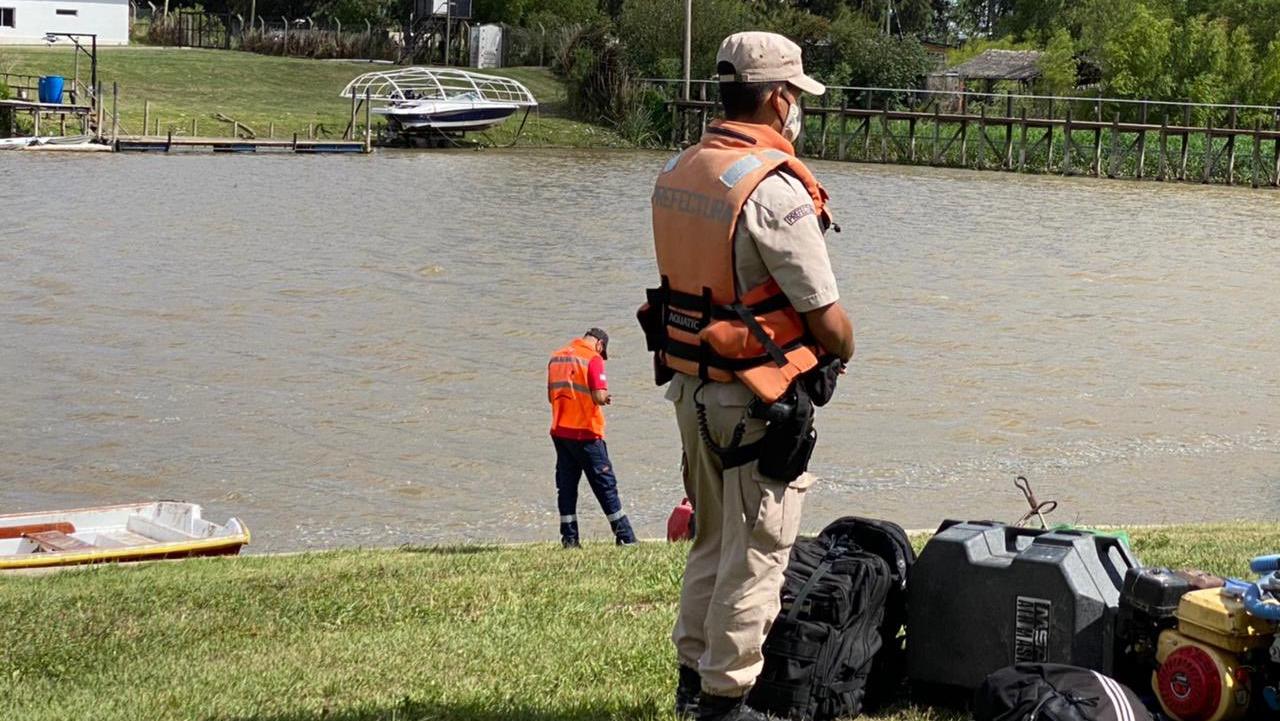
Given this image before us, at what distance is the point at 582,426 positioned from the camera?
39.1 ft

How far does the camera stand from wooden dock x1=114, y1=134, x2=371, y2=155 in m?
54.3

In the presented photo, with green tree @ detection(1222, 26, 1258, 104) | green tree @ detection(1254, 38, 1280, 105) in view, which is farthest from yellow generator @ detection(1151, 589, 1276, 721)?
green tree @ detection(1222, 26, 1258, 104)

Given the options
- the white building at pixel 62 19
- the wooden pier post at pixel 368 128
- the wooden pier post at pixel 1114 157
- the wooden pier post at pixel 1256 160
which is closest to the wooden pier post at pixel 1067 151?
the wooden pier post at pixel 1114 157

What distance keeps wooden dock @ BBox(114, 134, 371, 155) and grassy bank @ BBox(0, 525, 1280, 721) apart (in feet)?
153

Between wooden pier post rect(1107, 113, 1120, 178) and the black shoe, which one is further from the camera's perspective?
wooden pier post rect(1107, 113, 1120, 178)

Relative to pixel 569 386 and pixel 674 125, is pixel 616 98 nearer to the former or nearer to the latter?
pixel 674 125

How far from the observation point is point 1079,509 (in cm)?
1462

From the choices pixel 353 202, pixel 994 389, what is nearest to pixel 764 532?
pixel 994 389

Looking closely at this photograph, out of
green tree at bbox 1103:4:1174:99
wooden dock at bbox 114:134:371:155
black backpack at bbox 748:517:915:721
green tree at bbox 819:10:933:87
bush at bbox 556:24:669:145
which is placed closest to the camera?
black backpack at bbox 748:517:915:721

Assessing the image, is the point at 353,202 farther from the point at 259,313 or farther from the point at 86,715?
the point at 86,715

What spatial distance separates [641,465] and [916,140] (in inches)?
2095

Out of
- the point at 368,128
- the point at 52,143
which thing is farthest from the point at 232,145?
the point at 52,143

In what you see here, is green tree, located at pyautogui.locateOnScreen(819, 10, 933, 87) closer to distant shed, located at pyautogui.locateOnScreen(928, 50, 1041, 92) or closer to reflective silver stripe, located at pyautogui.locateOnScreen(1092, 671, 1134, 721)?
distant shed, located at pyautogui.locateOnScreen(928, 50, 1041, 92)

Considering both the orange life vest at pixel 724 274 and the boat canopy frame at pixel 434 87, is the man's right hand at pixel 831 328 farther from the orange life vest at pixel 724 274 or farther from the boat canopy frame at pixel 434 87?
the boat canopy frame at pixel 434 87
